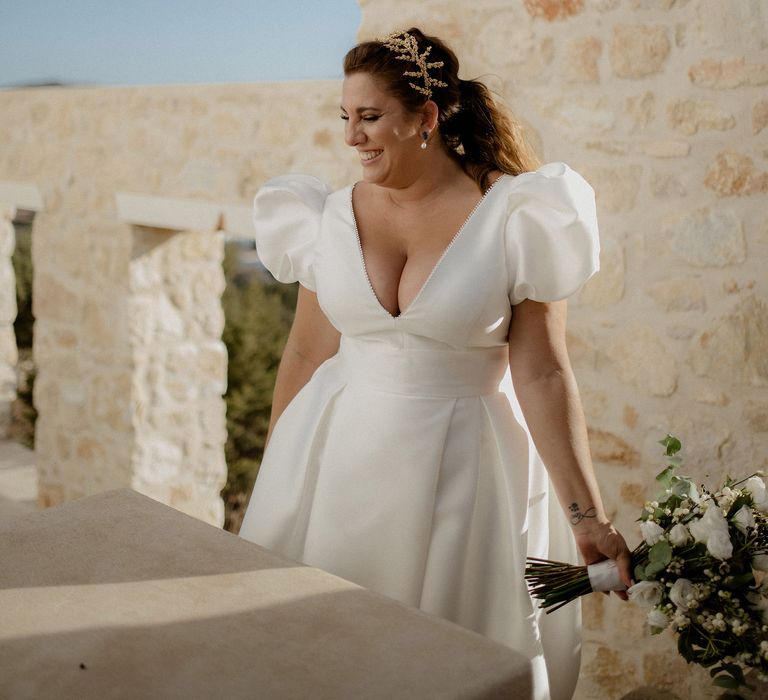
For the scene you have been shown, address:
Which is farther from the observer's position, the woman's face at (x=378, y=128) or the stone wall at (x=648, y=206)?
the stone wall at (x=648, y=206)

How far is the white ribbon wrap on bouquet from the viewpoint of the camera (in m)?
1.58

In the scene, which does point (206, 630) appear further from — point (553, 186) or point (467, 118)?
point (467, 118)

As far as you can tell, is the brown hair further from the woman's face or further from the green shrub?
the green shrub

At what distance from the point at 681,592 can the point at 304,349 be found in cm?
96

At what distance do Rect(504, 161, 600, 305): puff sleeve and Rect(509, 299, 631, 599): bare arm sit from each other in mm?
60

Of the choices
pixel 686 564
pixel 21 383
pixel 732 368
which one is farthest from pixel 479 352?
pixel 21 383

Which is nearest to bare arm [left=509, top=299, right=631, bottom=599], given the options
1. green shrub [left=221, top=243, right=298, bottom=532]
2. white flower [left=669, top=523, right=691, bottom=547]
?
white flower [left=669, top=523, right=691, bottom=547]

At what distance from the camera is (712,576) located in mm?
1402

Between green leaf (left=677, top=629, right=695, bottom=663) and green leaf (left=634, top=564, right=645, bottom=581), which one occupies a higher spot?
green leaf (left=634, top=564, right=645, bottom=581)

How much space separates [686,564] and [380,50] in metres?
1.01

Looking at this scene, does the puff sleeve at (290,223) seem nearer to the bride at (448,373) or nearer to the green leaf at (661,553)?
the bride at (448,373)

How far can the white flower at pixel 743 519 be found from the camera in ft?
4.64

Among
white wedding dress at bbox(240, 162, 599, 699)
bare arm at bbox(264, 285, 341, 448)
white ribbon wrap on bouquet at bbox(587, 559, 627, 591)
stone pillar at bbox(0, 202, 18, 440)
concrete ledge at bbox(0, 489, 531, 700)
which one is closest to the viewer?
concrete ledge at bbox(0, 489, 531, 700)

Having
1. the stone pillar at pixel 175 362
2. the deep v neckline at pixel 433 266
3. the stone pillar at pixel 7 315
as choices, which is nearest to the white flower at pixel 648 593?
the deep v neckline at pixel 433 266
